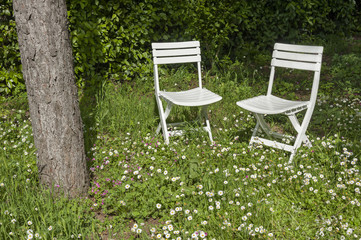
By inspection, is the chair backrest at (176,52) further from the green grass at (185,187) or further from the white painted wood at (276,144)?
the white painted wood at (276,144)

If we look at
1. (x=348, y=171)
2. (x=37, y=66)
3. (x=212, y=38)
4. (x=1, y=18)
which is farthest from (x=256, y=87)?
(x=1, y=18)

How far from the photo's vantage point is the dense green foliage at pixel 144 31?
4793 mm

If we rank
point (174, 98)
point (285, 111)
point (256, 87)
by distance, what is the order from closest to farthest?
1. point (285, 111)
2. point (174, 98)
3. point (256, 87)

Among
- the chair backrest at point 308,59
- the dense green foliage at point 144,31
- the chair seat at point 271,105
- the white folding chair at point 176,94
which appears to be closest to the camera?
the chair seat at point 271,105

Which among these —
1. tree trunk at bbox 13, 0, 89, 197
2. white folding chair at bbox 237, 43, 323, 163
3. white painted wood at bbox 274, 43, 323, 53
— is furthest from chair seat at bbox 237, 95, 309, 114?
tree trunk at bbox 13, 0, 89, 197

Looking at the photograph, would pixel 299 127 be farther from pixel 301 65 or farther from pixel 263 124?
pixel 301 65

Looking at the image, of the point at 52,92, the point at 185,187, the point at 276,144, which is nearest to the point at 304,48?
the point at 276,144

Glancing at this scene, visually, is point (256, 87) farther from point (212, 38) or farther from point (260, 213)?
point (260, 213)

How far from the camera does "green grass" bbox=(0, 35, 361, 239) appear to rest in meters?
2.42

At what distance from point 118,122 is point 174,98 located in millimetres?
907

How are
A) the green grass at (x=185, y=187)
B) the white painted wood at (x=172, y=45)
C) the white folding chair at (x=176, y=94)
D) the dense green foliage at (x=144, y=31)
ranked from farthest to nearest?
1. the dense green foliage at (x=144, y=31)
2. the white painted wood at (x=172, y=45)
3. the white folding chair at (x=176, y=94)
4. the green grass at (x=185, y=187)

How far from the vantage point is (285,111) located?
3.20 m

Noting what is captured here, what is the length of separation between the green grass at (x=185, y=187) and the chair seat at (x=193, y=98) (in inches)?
16.6

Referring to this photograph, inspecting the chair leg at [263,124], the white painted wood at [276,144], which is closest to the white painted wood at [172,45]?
the chair leg at [263,124]
